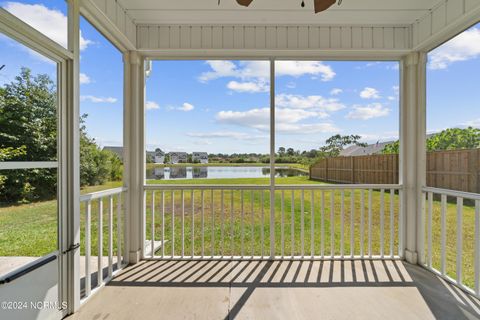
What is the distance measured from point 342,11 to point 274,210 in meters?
2.21

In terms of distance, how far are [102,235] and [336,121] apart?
2.77m

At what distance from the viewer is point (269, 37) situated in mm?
2850

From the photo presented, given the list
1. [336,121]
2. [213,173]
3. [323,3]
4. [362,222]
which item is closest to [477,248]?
[362,222]

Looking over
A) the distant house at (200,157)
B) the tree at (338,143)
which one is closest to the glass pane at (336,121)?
the tree at (338,143)

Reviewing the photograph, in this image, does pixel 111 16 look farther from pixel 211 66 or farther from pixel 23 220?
pixel 23 220

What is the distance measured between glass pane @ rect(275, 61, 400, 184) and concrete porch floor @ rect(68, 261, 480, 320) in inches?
40.1

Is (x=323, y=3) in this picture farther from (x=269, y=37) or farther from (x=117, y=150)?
(x=117, y=150)

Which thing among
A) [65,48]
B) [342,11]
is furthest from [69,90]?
[342,11]

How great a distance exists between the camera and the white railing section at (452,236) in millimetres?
2268

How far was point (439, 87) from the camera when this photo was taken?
2703mm

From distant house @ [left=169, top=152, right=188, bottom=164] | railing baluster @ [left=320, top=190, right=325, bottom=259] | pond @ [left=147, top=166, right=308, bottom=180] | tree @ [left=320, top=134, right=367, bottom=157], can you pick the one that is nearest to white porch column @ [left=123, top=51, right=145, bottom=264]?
pond @ [left=147, top=166, right=308, bottom=180]

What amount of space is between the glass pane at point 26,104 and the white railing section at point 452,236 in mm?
3402

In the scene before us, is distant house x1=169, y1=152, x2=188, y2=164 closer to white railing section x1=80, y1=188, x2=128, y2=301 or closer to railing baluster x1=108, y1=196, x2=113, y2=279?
white railing section x1=80, y1=188, x2=128, y2=301

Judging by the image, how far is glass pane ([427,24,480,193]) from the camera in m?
2.33
